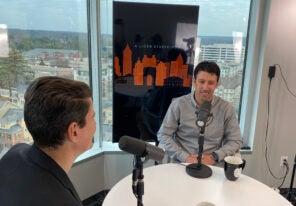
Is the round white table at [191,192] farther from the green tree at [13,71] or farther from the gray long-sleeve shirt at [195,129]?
the green tree at [13,71]

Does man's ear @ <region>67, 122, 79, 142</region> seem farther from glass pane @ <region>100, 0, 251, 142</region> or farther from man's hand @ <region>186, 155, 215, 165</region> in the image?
glass pane @ <region>100, 0, 251, 142</region>

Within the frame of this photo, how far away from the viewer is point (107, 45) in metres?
2.42

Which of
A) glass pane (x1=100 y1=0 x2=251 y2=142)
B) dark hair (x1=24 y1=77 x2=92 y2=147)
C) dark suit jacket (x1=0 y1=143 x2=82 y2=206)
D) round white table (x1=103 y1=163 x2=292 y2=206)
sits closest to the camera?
dark suit jacket (x1=0 y1=143 x2=82 y2=206)

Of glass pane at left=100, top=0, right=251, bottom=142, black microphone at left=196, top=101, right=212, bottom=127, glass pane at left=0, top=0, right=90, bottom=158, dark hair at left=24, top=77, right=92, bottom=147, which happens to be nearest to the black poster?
glass pane at left=100, top=0, right=251, bottom=142

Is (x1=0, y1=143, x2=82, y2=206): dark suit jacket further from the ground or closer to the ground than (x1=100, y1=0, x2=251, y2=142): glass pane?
closer to the ground

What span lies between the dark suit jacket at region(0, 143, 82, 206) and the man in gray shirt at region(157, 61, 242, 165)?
114 centimetres

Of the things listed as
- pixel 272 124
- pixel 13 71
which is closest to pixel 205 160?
pixel 272 124

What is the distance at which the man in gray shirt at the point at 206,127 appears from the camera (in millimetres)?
1922

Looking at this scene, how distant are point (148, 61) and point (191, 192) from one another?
1.23m

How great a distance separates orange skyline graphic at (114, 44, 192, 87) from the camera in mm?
2230

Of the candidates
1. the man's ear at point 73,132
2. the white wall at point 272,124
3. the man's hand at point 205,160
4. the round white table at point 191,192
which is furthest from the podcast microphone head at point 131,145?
the white wall at point 272,124

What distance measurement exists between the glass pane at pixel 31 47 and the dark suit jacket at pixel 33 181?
3.84ft

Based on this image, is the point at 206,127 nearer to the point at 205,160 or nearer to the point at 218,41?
the point at 205,160

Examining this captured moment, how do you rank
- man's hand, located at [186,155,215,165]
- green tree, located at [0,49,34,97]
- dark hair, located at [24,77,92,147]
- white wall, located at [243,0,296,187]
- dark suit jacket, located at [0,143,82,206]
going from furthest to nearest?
white wall, located at [243,0,296,187]
green tree, located at [0,49,34,97]
man's hand, located at [186,155,215,165]
dark hair, located at [24,77,92,147]
dark suit jacket, located at [0,143,82,206]
